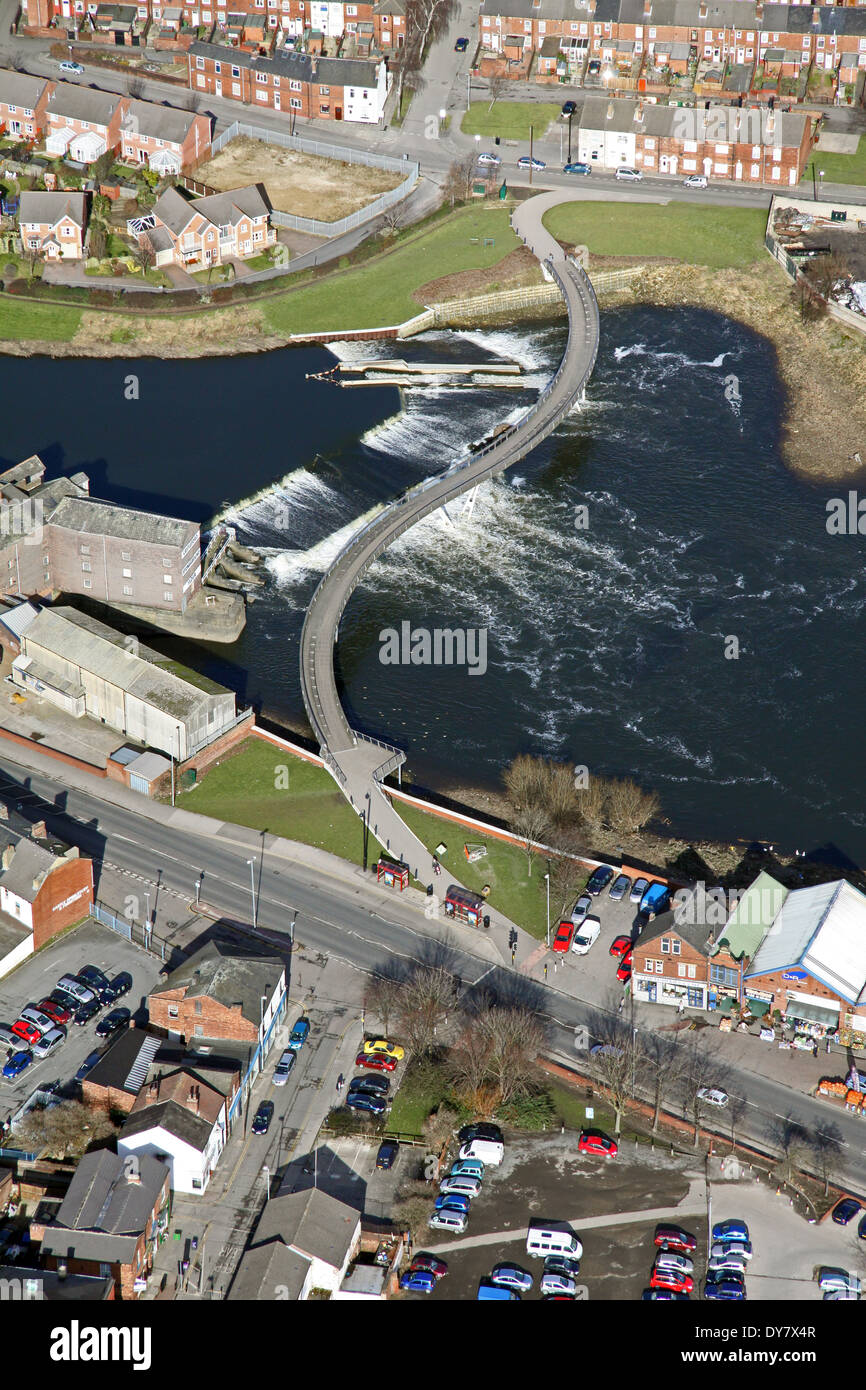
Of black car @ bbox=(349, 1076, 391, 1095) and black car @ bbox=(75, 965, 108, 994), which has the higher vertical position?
black car @ bbox=(75, 965, 108, 994)

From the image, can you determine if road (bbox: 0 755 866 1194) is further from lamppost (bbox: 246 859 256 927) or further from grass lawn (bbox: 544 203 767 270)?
grass lawn (bbox: 544 203 767 270)

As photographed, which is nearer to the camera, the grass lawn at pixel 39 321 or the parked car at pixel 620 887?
the parked car at pixel 620 887

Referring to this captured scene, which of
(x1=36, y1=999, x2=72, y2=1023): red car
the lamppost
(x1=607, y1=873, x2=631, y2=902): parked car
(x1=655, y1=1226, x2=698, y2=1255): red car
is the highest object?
(x1=607, y1=873, x2=631, y2=902): parked car

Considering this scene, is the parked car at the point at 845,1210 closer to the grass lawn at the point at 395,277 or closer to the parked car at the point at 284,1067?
the parked car at the point at 284,1067

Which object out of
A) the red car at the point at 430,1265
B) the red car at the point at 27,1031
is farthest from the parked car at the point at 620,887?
the red car at the point at 27,1031

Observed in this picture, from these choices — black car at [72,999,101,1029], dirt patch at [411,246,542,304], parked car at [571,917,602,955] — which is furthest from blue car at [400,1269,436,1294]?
dirt patch at [411,246,542,304]

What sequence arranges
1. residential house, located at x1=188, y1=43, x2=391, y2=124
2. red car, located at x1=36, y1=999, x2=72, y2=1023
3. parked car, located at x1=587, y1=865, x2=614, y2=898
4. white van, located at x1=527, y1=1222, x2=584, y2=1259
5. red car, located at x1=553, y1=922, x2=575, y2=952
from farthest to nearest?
residential house, located at x1=188, y1=43, x2=391, y2=124 < parked car, located at x1=587, y1=865, x2=614, y2=898 < red car, located at x1=553, y1=922, x2=575, y2=952 < red car, located at x1=36, y1=999, x2=72, y2=1023 < white van, located at x1=527, y1=1222, x2=584, y2=1259

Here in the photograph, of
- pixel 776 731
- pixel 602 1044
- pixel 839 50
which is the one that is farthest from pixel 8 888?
pixel 839 50

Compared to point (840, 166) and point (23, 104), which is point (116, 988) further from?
point (840, 166)
